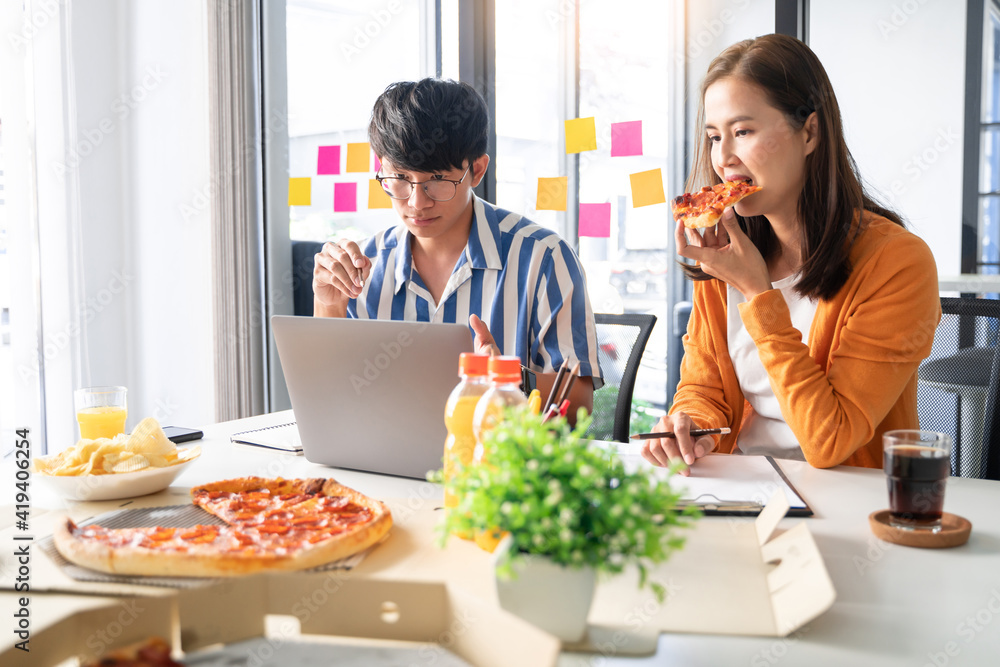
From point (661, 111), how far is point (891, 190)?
1.09 meters

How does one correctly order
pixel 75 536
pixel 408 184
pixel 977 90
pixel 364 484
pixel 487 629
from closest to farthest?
pixel 487 629 → pixel 75 536 → pixel 364 484 → pixel 408 184 → pixel 977 90

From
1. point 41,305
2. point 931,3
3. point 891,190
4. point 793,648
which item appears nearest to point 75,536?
point 793,648

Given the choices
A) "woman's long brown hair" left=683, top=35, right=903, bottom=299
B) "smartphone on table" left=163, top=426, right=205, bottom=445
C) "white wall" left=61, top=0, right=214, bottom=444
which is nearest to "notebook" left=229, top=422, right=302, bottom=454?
"smartphone on table" left=163, top=426, right=205, bottom=445

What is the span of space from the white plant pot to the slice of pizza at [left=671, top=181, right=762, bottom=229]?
1.01 metres

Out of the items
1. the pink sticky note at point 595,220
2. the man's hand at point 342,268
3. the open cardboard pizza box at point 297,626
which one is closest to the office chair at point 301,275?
the pink sticky note at point 595,220

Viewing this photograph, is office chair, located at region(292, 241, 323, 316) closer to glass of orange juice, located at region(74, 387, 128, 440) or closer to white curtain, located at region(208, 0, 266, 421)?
white curtain, located at region(208, 0, 266, 421)

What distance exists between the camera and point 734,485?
3.73ft

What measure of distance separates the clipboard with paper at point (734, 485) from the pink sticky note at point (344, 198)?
83.1 inches

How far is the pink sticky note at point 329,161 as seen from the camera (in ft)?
10.2

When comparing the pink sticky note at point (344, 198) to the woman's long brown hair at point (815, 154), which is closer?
the woman's long brown hair at point (815, 154)

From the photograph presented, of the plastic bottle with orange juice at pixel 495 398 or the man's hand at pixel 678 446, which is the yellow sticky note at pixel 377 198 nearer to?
the man's hand at pixel 678 446

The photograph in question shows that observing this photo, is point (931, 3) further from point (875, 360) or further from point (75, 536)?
point (75, 536)

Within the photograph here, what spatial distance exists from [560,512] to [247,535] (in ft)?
1.51

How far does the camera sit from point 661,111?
3305mm
